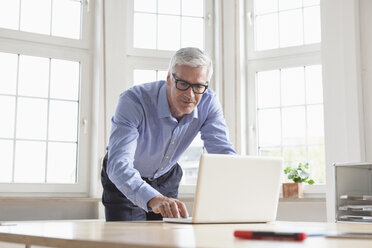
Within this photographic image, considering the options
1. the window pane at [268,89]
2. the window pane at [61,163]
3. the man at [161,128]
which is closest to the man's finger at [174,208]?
the man at [161,128]

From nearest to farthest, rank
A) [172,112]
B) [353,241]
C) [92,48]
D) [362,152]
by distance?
[353,241], [172,112], [362,152], [92,48]

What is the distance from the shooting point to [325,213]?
12.3 ft

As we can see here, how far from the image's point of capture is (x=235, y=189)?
1705 millimetres

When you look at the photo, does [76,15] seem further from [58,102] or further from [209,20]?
[209,20]

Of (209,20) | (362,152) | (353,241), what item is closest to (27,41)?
(209,20)

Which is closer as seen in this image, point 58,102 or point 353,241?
point 353,241

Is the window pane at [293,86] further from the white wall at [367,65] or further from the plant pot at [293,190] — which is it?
the plant pot at [293,190]

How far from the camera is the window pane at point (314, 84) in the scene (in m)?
3.96


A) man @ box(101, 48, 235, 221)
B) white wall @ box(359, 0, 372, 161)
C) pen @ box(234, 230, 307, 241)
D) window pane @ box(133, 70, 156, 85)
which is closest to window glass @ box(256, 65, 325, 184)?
white wall @ box(359, 0, 372, 161)

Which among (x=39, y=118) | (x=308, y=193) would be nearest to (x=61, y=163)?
(x=39, y=118)

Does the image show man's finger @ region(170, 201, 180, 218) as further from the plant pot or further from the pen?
the plant pot

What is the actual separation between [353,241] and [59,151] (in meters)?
3.10

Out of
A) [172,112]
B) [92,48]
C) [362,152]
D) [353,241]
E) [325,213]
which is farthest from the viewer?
[92,48]

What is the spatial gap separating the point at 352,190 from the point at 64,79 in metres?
2.18
